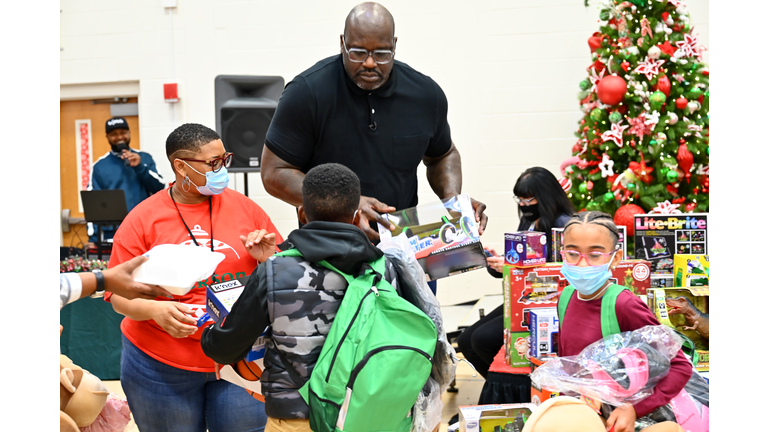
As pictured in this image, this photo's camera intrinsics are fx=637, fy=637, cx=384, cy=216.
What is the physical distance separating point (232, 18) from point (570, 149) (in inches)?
136

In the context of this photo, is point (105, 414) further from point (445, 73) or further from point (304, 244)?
point (445, 73)

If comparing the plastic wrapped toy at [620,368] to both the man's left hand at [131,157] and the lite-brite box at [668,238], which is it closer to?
the lite-brite box at [668,238]

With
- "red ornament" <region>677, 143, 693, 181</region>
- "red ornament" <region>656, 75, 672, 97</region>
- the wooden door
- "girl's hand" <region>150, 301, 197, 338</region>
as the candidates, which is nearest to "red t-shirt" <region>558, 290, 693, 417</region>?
"girl's hand" <region>150, 301, 197, 338</region>

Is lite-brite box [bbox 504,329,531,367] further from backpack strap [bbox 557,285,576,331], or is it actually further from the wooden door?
the wooden door

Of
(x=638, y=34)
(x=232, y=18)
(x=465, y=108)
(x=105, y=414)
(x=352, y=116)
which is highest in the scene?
(x=232, y=18)

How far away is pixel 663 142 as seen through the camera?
185 inches

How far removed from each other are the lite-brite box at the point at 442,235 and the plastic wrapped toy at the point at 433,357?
0.19 metres

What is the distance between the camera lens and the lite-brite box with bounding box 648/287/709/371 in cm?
255

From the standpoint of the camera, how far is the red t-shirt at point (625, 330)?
1778mm

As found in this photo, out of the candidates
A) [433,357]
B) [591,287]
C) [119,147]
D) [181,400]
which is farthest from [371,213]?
[119,147]

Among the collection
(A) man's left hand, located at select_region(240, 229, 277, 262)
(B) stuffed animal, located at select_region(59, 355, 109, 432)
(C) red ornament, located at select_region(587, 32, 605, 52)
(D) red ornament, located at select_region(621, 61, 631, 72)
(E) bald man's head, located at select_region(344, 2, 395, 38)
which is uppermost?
(C) red ornament, located at select_region(587, 32, 605, 52)

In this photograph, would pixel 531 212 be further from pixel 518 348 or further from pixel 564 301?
pixel 564 301

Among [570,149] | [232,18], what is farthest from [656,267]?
[232,18]

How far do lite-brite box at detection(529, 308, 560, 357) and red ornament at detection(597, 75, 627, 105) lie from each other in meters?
2.79
